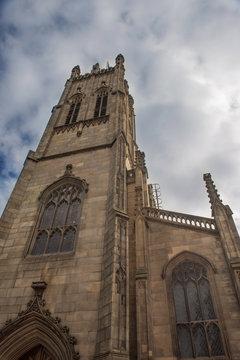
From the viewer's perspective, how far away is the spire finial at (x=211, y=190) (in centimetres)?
1041

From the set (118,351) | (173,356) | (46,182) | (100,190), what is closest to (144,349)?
(173,356)

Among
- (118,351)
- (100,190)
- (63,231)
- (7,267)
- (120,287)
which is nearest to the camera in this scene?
(118,351)

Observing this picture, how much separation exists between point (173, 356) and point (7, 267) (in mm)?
6082

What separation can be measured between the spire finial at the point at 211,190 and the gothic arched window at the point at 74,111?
10.0m

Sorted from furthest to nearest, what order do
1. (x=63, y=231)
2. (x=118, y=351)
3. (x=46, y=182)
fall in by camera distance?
(x=46, y=182) < (x=63, y=231) < (x=118, y=351)

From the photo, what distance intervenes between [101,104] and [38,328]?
14585 mm

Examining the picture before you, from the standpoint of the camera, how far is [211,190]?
35.9 feet

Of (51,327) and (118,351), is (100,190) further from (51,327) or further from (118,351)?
(118,351)

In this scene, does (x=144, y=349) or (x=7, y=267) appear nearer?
(x=144, y=349)

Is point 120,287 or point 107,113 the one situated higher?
point 107,113

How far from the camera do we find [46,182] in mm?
12398

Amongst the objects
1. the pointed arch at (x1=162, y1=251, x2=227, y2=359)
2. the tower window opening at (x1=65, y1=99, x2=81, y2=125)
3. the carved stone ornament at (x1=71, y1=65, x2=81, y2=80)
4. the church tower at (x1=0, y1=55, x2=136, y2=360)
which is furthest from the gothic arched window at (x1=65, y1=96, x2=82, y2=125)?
the pointed arch at (x1=162, y1=251, x2=227, y2=359)

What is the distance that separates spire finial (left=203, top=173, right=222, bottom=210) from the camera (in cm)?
1041

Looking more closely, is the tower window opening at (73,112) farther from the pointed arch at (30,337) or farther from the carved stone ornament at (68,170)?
the pointed arch at (30,337)
